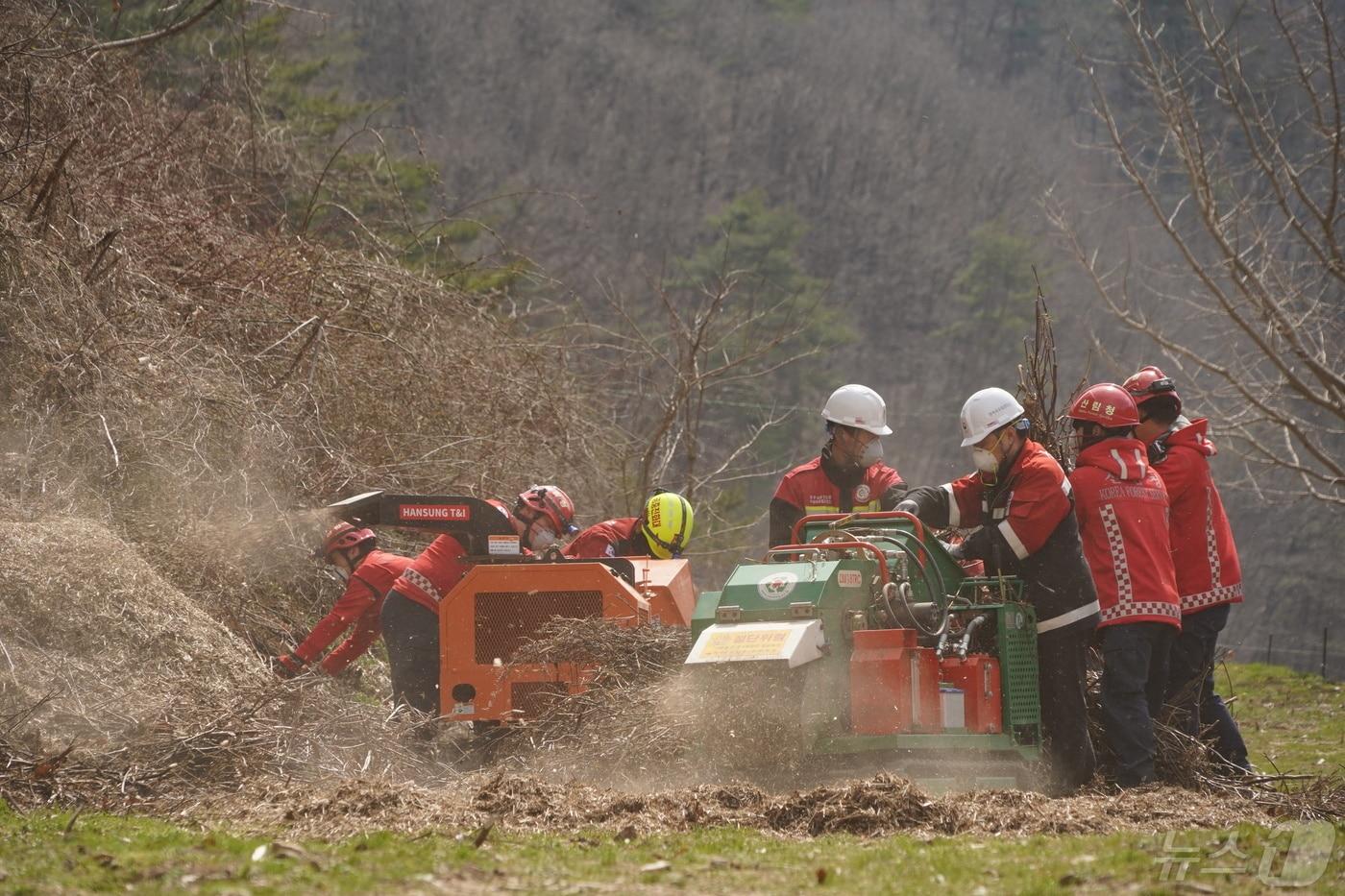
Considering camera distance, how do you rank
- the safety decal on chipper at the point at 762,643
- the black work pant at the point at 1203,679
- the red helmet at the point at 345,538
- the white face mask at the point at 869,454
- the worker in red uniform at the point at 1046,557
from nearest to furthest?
the safety decal on chipper at the point at 762,643 → the worker in red uniform at the point at 1046,557 → the black work pant at the point at 1203,679 → the white face mask at the point at 869,454 → the red helmet at the point at 345,538

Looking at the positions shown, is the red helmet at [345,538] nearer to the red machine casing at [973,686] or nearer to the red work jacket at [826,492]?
the red work jacket at [826,492]

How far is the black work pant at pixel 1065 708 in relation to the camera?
26.1ft

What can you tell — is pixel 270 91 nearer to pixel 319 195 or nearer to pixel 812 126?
pixel 319 195

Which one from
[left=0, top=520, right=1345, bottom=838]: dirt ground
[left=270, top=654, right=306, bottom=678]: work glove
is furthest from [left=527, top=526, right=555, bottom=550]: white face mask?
[left=270, top=654, right=306, bottom=678]: work glove

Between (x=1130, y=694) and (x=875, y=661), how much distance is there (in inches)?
63.8

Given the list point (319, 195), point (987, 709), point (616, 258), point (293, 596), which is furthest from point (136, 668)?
point (616, 258)

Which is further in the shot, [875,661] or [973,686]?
[973,686]

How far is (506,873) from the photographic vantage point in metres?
5.43

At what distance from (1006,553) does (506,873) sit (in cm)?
374

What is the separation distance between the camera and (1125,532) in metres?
8.15

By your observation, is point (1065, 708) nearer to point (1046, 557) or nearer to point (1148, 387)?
point (1046, 557)

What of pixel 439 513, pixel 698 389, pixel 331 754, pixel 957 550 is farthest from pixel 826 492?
pixel 698 389

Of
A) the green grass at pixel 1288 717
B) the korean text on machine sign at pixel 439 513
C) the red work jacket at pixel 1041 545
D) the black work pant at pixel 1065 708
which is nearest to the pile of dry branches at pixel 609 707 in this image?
the korean text on machine sign at pixel 439 513

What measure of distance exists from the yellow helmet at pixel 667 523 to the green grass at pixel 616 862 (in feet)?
13.7
